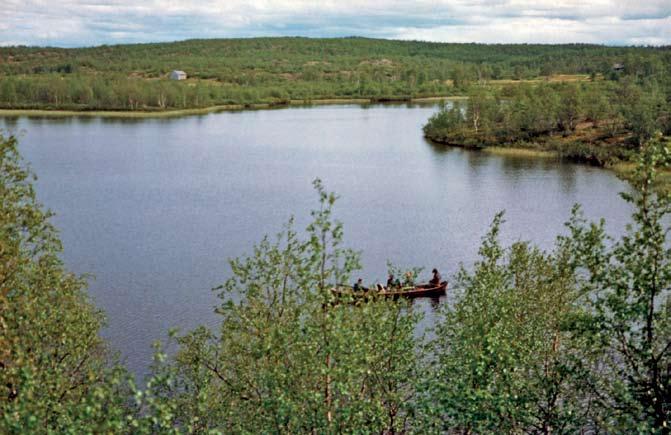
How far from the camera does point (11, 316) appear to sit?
13.4 meters

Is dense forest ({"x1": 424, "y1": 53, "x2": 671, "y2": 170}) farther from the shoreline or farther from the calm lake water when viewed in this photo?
the shoreline

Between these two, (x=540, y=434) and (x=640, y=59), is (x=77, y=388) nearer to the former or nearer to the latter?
(x=540, y=434)

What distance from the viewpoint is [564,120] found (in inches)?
3760

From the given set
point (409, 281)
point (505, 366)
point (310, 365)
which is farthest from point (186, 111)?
point (310, 365)

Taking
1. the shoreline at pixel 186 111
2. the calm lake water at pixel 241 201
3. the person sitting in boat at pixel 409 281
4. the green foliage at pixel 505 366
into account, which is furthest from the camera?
the shoreline at pixel 186 111

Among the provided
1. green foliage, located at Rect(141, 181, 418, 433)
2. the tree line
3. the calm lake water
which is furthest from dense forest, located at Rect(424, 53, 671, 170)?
green foliage, located at Rect(141, 181, 418, 433)

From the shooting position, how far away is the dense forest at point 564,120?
82125mm

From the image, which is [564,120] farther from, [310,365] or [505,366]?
[310,365]

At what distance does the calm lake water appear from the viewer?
127 ft

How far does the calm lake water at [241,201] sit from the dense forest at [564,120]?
545 cm

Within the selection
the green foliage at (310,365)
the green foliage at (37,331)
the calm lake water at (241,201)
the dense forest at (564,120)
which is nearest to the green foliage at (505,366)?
the green foliage at (310,365)

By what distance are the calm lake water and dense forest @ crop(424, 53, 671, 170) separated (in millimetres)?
5452

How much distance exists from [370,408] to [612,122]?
86.7 m

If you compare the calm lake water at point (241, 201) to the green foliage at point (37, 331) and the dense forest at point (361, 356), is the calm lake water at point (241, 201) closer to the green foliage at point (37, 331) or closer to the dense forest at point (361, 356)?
the green foliage at point (37, 331)
